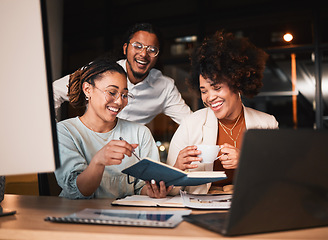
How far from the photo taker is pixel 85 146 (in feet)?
6.30

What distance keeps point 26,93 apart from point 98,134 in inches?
43.8

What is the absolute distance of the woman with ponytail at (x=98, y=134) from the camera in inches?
67.0

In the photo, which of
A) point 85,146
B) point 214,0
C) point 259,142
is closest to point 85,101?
point 85,146

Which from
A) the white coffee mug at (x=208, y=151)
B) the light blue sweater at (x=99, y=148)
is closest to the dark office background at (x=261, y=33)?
the light blue sweater at (x=99, y=148)

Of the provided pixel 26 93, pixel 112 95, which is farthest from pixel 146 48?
pixel 26 93

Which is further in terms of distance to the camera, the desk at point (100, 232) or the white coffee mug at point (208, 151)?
the white coffee mug at point (208, 151)

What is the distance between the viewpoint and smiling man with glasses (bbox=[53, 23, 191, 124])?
2428 millimetres

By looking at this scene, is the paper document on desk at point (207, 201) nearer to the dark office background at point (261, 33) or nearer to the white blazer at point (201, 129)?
the white blazer at point (201, 129)

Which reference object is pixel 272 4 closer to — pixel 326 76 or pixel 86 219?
pixel 326 76

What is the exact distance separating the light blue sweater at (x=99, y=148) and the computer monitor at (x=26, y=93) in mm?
794

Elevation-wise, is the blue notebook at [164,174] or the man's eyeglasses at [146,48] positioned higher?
the man's eyeglasses at [146,48]

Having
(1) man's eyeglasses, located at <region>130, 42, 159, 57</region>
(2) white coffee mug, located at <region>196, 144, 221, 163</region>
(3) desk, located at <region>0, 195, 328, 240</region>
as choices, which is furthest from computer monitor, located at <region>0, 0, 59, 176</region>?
(1) man's eyeglasses, located at <region>130, 42, 159, 57</region>

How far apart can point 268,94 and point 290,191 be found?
A: 269 centimetres

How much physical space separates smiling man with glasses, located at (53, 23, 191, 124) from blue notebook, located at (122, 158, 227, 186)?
3.50 ft
